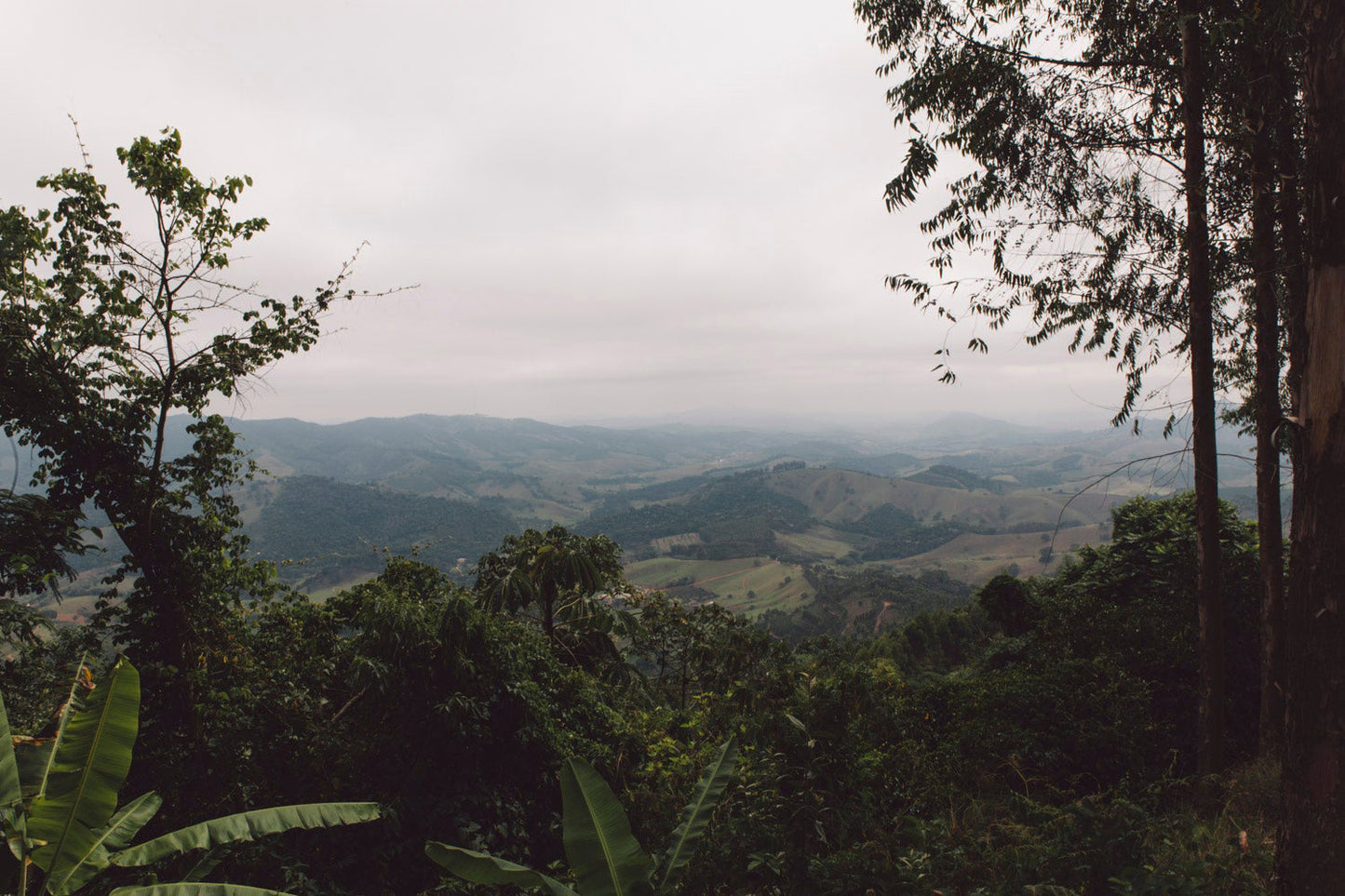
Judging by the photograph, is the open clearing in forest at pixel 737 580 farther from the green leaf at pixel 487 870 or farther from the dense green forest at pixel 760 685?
the green leaf at pixel 487 870

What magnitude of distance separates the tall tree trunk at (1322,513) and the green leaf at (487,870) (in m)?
3.33

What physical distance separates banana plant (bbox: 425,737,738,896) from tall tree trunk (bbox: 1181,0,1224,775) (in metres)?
5.60

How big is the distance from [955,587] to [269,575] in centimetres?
9493

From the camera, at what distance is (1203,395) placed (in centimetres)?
514

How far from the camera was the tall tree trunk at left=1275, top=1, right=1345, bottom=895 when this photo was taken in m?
2.33

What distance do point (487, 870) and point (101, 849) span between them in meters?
Result: 1.97

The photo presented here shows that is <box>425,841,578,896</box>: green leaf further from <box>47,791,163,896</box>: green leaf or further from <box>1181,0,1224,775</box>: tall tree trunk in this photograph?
<box>1181,0,1224,775</box>: tall tree trunk

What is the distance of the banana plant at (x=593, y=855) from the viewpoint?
2506 millimetres

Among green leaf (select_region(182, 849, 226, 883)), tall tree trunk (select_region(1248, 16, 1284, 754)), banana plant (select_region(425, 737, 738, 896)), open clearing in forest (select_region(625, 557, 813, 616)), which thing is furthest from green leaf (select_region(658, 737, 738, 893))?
open clearing in forest (select_region(625, 557, 813, 616))

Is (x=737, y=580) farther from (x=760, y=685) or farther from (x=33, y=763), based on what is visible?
(x=33, y=763)

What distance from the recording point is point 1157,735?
20.9 feet

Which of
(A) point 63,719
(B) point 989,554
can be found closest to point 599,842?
(A) point 63,719

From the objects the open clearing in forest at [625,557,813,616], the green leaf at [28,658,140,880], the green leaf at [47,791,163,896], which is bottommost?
the open clearing in forest at [625,557,813,616]

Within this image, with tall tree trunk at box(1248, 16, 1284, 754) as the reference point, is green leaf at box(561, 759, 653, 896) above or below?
below
